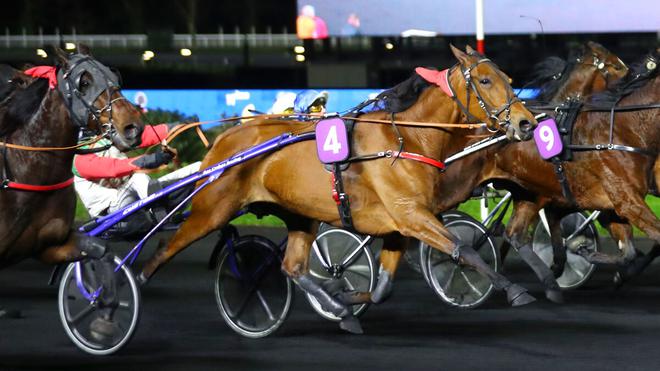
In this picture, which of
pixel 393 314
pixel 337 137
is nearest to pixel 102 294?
pixel 337 137

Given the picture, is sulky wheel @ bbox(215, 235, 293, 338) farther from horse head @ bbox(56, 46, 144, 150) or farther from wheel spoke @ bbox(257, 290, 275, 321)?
horse head @ bbox(56, 46, 144, 150)

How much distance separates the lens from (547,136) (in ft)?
30.0

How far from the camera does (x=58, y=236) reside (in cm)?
729

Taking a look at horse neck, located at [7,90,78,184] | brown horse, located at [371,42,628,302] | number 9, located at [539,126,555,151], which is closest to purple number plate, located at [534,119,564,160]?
number 9, located at [539,126,555,151]

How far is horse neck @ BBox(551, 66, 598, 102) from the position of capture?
10.3 meters

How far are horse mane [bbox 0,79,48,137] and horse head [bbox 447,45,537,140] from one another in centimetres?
241

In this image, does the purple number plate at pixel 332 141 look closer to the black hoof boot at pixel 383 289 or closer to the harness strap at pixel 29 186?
the black hoof boot at pixel 383 289

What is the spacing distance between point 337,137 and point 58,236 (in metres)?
1.80

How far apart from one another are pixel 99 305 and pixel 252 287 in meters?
1.16

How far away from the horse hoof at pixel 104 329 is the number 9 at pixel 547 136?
326cm

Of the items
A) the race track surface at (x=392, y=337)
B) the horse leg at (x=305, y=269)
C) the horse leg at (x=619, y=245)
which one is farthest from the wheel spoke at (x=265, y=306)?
the horse leg at (x=619, y=245)

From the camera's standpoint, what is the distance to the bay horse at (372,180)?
7.76m

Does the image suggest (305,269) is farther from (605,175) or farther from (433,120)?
(605,175)

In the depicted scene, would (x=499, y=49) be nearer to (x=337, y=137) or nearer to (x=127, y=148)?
A: (x=337, y=137)
